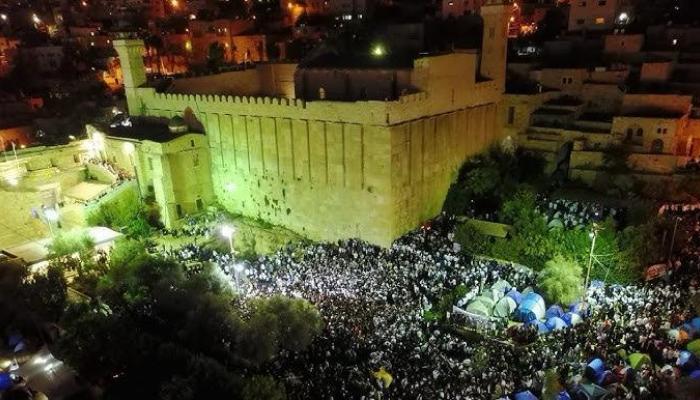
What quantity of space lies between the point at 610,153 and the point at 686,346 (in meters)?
10.5

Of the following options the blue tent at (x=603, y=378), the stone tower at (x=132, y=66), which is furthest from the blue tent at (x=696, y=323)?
the stone tower at (x=132, y=66)

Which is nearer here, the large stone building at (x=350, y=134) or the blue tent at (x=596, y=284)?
the blue tent at (x=596, y=284)

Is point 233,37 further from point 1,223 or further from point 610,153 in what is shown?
point 610,153

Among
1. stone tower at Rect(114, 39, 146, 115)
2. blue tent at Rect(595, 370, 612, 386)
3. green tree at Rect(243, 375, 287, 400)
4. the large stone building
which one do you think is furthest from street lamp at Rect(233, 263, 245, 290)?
stone tower at Rect(114, 39, 146, 115)

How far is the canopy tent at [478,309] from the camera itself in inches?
671

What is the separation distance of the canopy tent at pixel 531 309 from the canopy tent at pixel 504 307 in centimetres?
23

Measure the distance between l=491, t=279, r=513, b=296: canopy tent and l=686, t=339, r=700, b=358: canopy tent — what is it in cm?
532

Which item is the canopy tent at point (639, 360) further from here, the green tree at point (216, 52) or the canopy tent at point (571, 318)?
the green tree at point (216, 52)

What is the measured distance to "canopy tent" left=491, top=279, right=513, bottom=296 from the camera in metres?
18.1

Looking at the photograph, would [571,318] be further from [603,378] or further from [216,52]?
[216,52]

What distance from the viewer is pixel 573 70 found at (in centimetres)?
2697

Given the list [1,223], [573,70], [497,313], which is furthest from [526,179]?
[1,223]

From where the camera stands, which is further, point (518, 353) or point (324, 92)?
point (324, 92)

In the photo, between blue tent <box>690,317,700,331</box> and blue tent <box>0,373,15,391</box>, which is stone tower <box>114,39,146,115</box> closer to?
blue tent <box>0,373,15,391</box>
